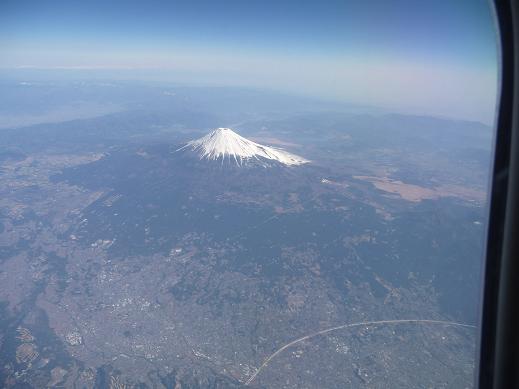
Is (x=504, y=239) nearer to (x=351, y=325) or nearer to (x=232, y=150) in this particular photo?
(x=351, y=325)

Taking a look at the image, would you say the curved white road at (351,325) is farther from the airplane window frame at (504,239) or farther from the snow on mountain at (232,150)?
the snow on mountain at (232,150)

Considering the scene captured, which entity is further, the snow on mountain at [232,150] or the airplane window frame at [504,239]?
the snow on mountain at [232,150]

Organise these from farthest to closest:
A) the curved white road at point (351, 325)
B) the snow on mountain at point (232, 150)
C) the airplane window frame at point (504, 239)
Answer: the snow on mountain at point (232, 150) < the curved white road at point (351, 325) < the airplane window frame at point (504, 239)

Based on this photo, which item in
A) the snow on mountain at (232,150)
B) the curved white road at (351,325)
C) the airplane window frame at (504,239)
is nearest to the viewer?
the airplane window frame at (504,239)

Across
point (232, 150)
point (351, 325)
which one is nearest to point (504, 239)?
point (351, 325)

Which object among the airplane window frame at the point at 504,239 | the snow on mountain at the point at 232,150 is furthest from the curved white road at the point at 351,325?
the snow on mountain at the point at 232,150

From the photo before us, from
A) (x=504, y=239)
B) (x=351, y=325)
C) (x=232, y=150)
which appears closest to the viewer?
(x=504, y=239)

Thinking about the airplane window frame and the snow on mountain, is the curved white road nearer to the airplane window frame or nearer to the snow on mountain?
the airplane window frame

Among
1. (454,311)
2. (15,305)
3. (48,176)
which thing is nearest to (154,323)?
Answer: (15,305)
